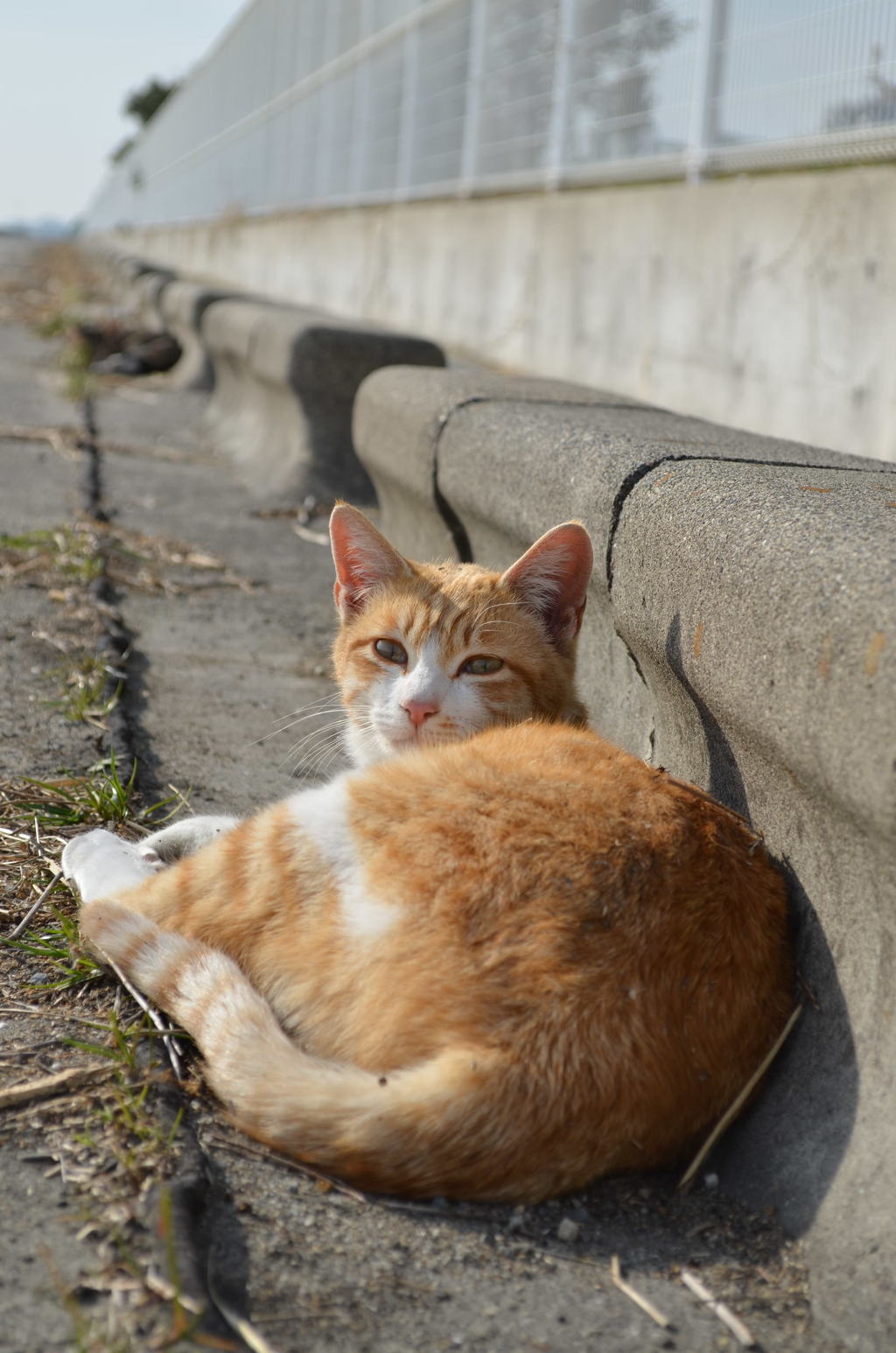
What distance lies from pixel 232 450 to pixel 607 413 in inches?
195

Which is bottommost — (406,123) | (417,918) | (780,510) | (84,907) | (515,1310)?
(515,1310)

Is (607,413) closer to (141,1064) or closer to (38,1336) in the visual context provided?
(141,1064)

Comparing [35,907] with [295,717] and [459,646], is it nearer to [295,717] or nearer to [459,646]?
[459,646]

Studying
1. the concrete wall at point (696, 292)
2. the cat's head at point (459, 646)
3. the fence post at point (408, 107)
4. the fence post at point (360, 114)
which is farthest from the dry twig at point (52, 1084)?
A: the fence post at point (360, 114)

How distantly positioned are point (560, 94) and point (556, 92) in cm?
6

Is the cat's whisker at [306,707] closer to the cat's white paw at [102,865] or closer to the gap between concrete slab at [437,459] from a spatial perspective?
the gap between concrete slab at [437,459]

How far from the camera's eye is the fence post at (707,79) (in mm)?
5867

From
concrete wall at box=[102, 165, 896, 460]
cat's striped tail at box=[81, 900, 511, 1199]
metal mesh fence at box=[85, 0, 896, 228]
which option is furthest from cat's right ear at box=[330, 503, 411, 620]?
metal mesh fence at box=[85, 0, 896, 228]

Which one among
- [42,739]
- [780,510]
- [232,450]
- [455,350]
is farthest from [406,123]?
[780,510]

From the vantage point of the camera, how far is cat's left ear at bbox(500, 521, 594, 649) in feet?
9.19

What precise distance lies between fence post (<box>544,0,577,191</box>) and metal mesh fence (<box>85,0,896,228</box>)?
1cm

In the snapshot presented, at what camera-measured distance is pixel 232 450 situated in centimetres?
837

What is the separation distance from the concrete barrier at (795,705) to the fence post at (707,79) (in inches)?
126

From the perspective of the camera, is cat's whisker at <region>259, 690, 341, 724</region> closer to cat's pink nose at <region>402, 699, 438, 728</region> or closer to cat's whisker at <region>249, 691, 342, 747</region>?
cat's whisker at <region>249, 691, 342, 747</region>
